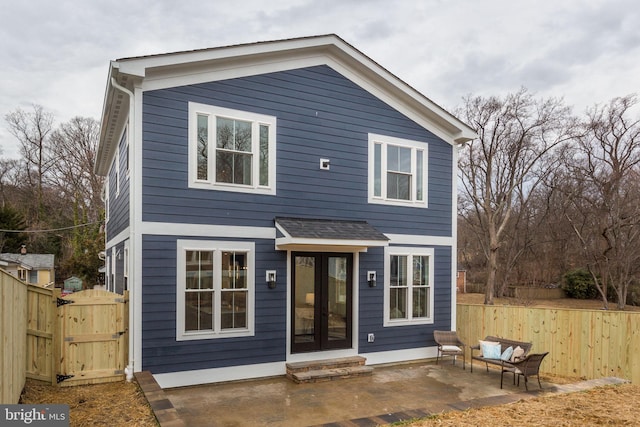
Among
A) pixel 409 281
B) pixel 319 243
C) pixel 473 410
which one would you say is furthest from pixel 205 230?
pixel 473 410

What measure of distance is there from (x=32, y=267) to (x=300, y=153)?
21413 millimetres

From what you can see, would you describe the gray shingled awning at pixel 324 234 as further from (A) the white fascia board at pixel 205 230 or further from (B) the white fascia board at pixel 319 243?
(A) the white fascia board at pixel 205 230

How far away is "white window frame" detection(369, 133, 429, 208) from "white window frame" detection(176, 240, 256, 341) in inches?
121

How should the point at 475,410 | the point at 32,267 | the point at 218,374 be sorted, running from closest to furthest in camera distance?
the point at 475,410 < the point at 218,374 < the point at 32,267

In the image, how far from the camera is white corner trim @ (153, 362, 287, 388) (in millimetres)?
7295

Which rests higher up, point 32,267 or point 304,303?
point 304,303

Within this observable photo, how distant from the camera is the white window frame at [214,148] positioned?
7686 millimetres

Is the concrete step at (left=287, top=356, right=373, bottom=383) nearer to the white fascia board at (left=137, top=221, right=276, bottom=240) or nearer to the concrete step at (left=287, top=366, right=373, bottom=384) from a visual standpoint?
the concrete step at (left=287, top=366, right=373, bottom=384)

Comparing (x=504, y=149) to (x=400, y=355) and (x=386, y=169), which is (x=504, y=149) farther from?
(x=400, y=355)

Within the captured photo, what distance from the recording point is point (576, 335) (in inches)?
351

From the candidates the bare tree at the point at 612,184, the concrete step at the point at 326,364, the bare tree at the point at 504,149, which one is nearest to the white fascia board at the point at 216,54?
the concrete step at the point at 326,364

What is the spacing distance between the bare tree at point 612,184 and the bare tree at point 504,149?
4.54 feet

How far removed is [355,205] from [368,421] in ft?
15.8
